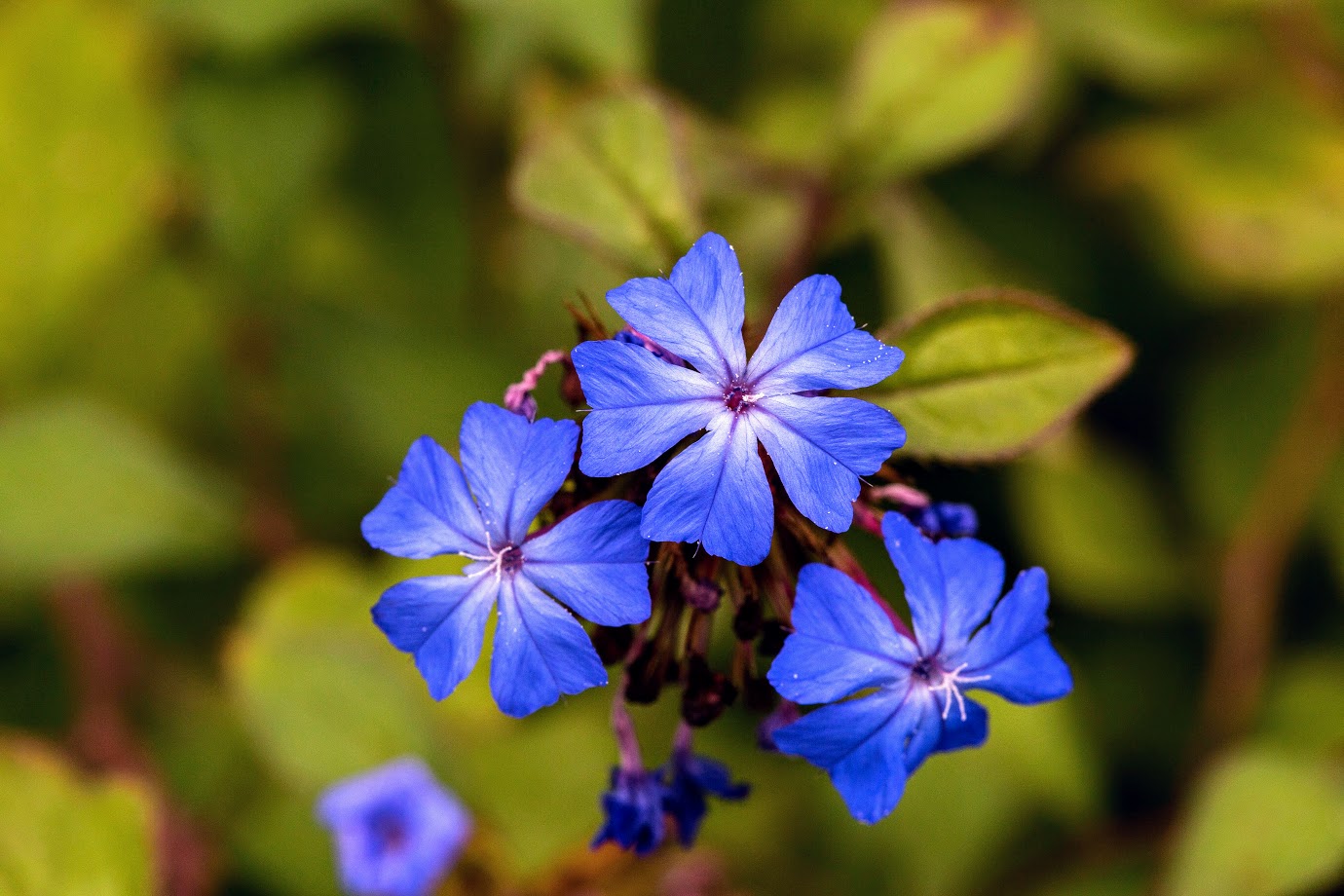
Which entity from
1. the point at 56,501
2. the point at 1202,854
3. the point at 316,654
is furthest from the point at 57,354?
the point at 1202,854

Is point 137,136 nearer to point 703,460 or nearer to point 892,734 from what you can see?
point 703,460

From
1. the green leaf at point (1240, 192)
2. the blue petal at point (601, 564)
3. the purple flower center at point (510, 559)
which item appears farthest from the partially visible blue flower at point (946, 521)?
the green leaf at point (1240, 192)

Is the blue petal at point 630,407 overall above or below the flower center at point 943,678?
above

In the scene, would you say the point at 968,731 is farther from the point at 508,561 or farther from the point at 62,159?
the point at 62,159

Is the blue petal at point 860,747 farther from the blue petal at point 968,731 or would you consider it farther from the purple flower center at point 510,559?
the purple flower center at point 510,559

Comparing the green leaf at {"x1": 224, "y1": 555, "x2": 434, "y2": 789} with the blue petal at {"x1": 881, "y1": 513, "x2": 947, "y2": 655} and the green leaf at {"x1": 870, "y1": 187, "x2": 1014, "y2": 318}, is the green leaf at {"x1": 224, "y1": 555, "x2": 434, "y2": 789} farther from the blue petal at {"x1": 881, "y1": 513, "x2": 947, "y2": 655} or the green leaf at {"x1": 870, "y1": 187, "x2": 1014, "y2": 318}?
the green leaf at {"x1": 870, "y1": 187, "x2": 1014, "y2": 318}

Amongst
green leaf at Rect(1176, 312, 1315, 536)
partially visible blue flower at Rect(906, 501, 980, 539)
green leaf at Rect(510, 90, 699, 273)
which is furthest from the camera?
green leaf at Rect(1176, 312, 1315, 536)

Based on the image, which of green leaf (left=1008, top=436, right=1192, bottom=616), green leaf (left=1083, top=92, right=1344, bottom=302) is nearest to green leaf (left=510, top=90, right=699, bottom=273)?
green leaf (left=1008, top=436, right=1192, bottom=616)

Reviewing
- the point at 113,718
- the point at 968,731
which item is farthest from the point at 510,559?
the point at 113,718
